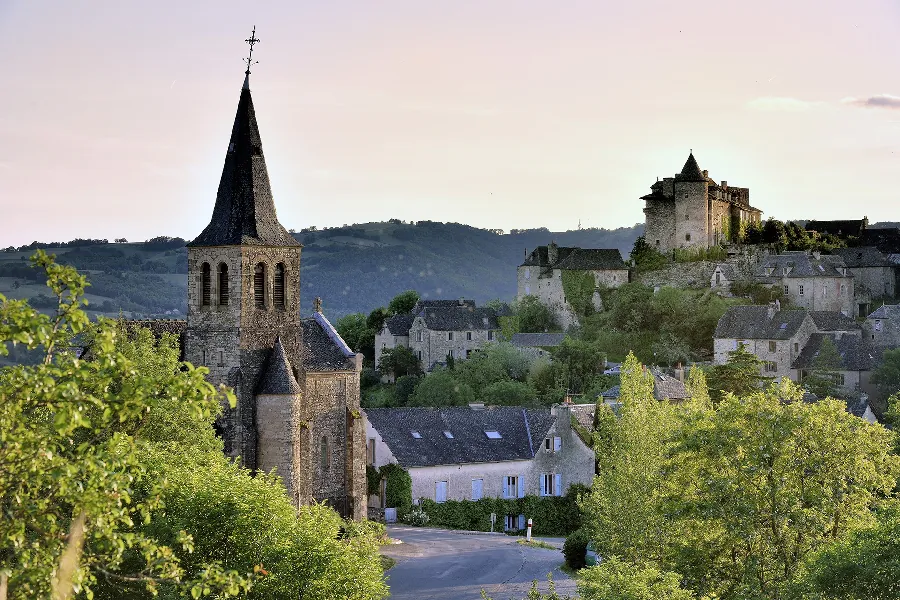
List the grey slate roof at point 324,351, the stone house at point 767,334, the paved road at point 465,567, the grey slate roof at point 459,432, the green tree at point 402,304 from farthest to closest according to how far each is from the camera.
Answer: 1. the green tree at point 402,304
2. the stone house at point 767,334
3. the grey slate roof at point 459,432
4. the grey slate roof at point 324,351
5. the paved road at point 465,567

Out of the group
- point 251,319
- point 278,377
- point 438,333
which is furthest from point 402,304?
point 278,377

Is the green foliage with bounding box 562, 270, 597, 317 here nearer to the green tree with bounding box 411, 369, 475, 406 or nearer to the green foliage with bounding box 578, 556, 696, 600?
the green tree with bounding box 411, 369, 475, 406

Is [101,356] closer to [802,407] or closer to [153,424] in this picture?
[802,407]

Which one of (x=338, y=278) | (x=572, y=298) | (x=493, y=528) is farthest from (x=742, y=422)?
(x=338, y=278)

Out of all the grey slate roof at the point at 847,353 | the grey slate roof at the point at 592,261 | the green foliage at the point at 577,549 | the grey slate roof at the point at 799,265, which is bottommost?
the green foliage at the point at 577,549

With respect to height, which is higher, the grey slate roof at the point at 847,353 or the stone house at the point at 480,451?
the grey slate roof at the point at 847,353

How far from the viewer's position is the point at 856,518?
2666 cm

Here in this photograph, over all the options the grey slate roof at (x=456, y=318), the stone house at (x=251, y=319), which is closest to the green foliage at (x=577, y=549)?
the stone house at (x=251, y=319)

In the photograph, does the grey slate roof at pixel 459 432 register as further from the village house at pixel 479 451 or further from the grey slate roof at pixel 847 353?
the grey slate roof at pixel 847 353

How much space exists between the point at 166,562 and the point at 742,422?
17.3 meters

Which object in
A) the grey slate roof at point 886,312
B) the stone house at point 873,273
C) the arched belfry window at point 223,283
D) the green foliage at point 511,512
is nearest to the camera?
the arched belfry window at point 223,283

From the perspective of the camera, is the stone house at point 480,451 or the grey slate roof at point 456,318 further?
the grey slate roof at point 456,318

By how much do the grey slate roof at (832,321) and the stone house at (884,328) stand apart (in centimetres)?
101

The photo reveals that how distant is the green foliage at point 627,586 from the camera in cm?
2151
